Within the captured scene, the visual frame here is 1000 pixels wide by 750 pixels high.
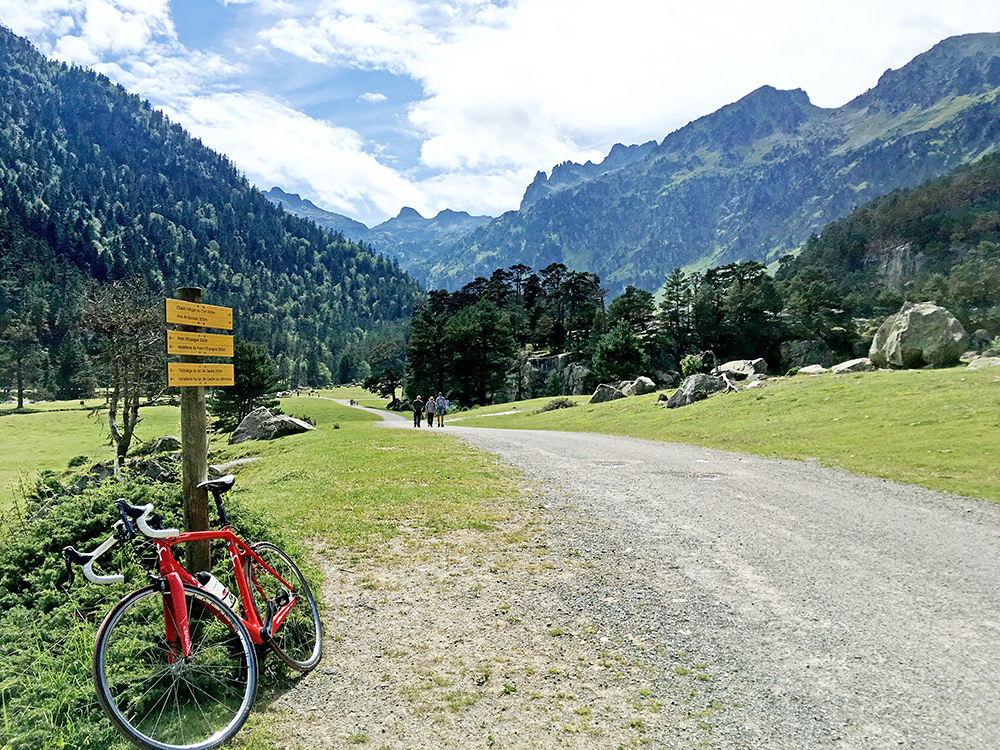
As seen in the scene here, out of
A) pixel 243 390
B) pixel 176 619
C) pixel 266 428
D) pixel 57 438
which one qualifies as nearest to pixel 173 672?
pixel 176 619

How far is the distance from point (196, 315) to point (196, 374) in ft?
2.32

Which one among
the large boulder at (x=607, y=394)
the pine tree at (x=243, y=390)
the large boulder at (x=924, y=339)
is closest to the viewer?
the large boulder at (x=924, y=339)

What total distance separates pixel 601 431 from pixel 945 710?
97.0ft

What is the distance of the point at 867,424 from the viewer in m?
22.8

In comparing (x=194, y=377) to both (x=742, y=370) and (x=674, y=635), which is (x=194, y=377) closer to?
(x=674, y=635)

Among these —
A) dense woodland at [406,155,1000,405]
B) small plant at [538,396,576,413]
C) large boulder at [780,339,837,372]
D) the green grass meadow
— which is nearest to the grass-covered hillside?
the green grass meadow

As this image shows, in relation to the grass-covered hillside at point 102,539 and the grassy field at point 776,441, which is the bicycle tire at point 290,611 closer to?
the grass-covered hillside at point 102,539

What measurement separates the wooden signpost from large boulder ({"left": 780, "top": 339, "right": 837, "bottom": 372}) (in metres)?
88.4

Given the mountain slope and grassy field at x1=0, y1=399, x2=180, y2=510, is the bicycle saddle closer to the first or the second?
grassy field at x1=0, y1=399, x2=180, y2=510

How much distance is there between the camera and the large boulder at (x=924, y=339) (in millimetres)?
33406

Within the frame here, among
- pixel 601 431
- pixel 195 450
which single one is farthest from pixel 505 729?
pixel 601 431

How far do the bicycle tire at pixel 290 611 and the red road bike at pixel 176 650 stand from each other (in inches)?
3.4

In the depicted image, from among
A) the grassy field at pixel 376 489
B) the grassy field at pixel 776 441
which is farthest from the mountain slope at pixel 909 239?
the grassy field at pixel 376 489

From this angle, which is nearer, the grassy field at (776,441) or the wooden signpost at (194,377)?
the wooden signpost at (194,377)
